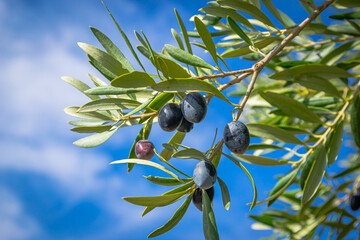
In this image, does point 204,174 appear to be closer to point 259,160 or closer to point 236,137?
point 236,137

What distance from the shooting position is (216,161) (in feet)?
3.32

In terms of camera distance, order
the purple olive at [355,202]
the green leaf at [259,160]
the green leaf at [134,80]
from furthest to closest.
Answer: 1. the purple olive at [355,202]
2. the green leaf at [259,160]
3. the green leaf at [134,80]

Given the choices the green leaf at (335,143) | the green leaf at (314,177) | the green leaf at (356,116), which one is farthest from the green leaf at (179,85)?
the green leaf at (356,116)

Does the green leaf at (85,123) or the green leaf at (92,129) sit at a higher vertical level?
the green leaf at (85,123)

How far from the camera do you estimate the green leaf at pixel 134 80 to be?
776mm

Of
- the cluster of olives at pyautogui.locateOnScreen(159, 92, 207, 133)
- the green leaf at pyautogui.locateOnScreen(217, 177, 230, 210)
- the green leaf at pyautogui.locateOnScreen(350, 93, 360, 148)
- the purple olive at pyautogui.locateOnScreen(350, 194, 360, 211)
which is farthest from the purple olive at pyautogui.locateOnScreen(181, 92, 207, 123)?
the purple olive at pyautogui.locateOnScreen(350, 194, 360, 211)

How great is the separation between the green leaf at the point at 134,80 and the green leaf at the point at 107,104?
113 millimetres

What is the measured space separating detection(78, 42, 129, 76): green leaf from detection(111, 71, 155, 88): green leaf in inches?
4.8

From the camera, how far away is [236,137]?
32.2 inches

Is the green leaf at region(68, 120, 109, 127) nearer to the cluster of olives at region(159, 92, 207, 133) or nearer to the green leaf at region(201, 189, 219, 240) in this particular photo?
the cluster of olives at region(159, 92, 207, 133)

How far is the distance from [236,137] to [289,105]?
41 centimetres

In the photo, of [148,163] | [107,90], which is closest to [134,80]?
[107,90]

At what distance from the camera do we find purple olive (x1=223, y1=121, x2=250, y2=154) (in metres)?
0.82

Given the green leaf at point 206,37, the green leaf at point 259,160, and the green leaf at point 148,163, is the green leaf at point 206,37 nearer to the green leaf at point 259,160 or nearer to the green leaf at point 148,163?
the green leaf at point 148,163
